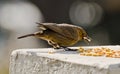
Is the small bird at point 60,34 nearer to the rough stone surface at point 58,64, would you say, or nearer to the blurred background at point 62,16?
the rough stone surface at point 58,64

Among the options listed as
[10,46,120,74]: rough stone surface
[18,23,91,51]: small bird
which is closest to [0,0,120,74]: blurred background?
[18,23,91,51]: small bird

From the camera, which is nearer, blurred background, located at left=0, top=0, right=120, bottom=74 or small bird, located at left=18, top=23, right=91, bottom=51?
small bird, located at left=18, top=23, right=91, bottom=51

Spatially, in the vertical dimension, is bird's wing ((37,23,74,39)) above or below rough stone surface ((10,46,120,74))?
above

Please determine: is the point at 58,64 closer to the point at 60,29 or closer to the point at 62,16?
the point at 60,29

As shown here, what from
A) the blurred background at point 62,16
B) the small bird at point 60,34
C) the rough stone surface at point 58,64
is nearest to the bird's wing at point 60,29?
the small bird at point 60,34

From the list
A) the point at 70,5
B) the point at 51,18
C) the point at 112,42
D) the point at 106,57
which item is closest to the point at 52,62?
the point at 106,57

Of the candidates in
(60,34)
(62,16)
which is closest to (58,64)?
(60,34)

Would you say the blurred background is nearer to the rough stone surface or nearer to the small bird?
the small bird
